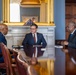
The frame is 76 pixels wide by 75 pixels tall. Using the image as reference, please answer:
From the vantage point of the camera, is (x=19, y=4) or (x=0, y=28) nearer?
(x=0, y=28)

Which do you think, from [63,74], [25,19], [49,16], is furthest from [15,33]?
[63,74]

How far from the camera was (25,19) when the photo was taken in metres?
6.48

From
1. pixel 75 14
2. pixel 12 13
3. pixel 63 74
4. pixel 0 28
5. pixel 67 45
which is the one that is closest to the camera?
pixel 63 74

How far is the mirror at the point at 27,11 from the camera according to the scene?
6.38 metres

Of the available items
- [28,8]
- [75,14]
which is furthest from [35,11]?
[75,14]

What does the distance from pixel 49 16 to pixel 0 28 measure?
2.45m

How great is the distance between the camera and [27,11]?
6.49m

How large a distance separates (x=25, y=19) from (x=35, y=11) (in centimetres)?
35

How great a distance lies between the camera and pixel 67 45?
15.9 feet

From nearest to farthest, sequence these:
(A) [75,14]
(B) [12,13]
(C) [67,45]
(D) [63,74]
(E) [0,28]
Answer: (D) [63,74] → (E) [0,28] → (C) [67,45] → (B) [12,13] → (A) [75,14]

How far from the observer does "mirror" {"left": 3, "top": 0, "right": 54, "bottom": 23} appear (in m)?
6.38

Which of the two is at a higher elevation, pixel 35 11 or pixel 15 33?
pixel 35 11

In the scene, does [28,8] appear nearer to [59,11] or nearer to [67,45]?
[59,11]

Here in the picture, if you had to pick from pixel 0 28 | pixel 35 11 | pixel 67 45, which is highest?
pixel 35 11
